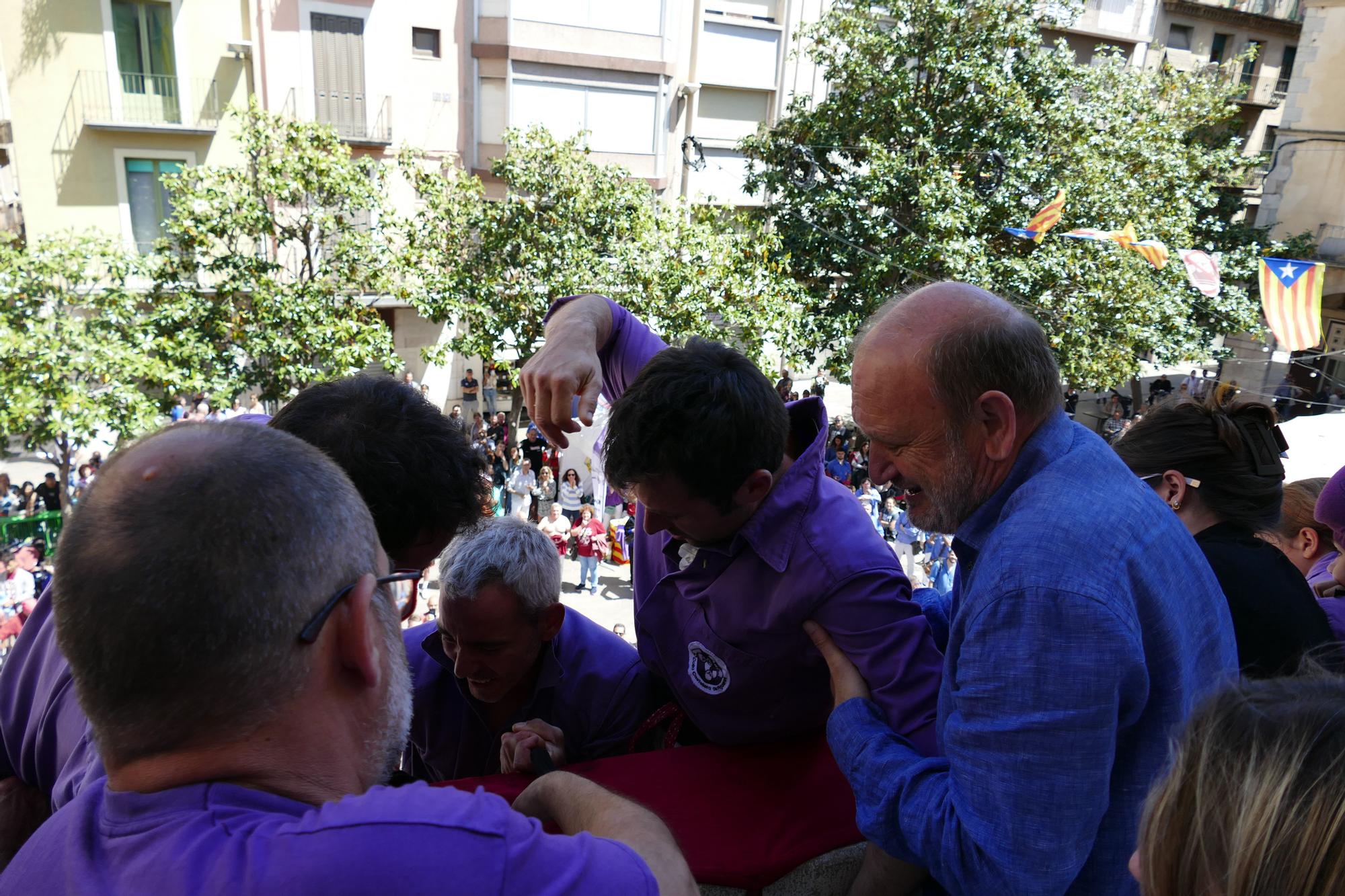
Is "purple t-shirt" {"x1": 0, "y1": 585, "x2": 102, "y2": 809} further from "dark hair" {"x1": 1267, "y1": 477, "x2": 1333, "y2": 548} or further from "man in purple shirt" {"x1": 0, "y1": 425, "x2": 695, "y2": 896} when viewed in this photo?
"dark hair" {"x1": 1267, "y1": 477, "x2": 1333, "y2": 548}

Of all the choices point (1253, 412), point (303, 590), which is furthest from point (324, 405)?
point (1253, 412)

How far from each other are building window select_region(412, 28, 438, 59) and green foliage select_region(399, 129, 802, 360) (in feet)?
14.9

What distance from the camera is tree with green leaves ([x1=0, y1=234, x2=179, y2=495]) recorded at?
11383 millimetres

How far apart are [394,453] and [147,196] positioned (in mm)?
17220

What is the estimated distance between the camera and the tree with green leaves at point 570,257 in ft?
45.6

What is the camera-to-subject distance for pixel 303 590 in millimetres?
1120

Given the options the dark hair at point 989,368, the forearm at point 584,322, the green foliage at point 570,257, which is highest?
the dark hair at point 989,368

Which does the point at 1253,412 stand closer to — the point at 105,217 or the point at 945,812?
the point at 945,812

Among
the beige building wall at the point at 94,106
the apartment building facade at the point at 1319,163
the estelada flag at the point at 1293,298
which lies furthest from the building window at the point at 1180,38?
the beige building wall at the point at 94,106

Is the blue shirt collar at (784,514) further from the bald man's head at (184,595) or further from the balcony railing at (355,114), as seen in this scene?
the balcony railing at (355,114)

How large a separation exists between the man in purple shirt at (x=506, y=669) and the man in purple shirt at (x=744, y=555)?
0.70 ft

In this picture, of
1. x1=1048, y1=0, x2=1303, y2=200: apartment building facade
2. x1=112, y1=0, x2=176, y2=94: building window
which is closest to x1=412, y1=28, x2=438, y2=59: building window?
x1=112, y1=0, x2=176, y2=94: building window

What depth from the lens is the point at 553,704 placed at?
2.34 meters

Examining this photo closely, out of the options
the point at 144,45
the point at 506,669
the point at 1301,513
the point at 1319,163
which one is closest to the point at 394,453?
the point at 506,669
